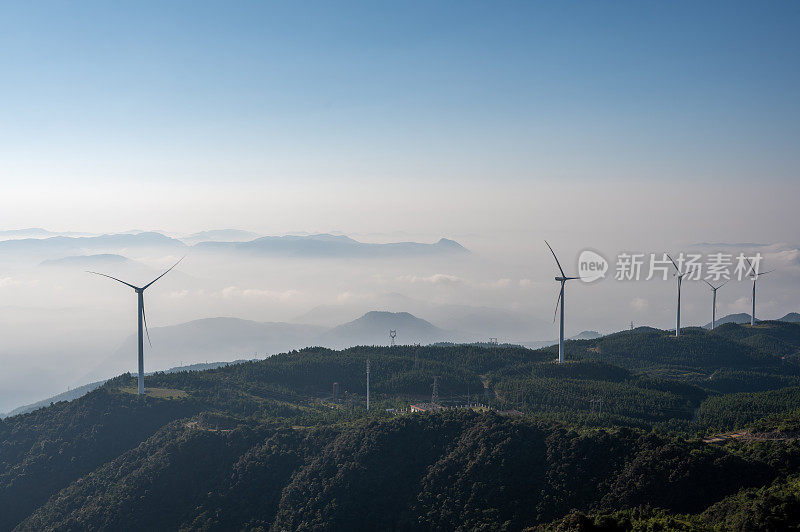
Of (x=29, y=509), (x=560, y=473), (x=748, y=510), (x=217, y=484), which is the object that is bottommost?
(x=29, y=509)

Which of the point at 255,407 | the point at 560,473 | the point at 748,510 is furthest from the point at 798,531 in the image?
the point at 255,407

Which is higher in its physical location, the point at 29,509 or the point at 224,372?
the point at 224,372

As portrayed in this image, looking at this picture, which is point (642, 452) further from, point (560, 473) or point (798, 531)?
point (798, 531)

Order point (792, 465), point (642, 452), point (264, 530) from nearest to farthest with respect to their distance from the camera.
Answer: point (792, 465) → point (642, 452) → point (264, 530)

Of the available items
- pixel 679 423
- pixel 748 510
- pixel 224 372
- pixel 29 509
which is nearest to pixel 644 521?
pixel 748 510

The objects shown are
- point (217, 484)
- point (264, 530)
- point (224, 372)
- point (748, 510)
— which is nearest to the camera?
point (748, 510)

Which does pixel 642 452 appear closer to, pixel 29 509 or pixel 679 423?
pixel 679 423

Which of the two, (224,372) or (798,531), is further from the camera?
(224,372)
